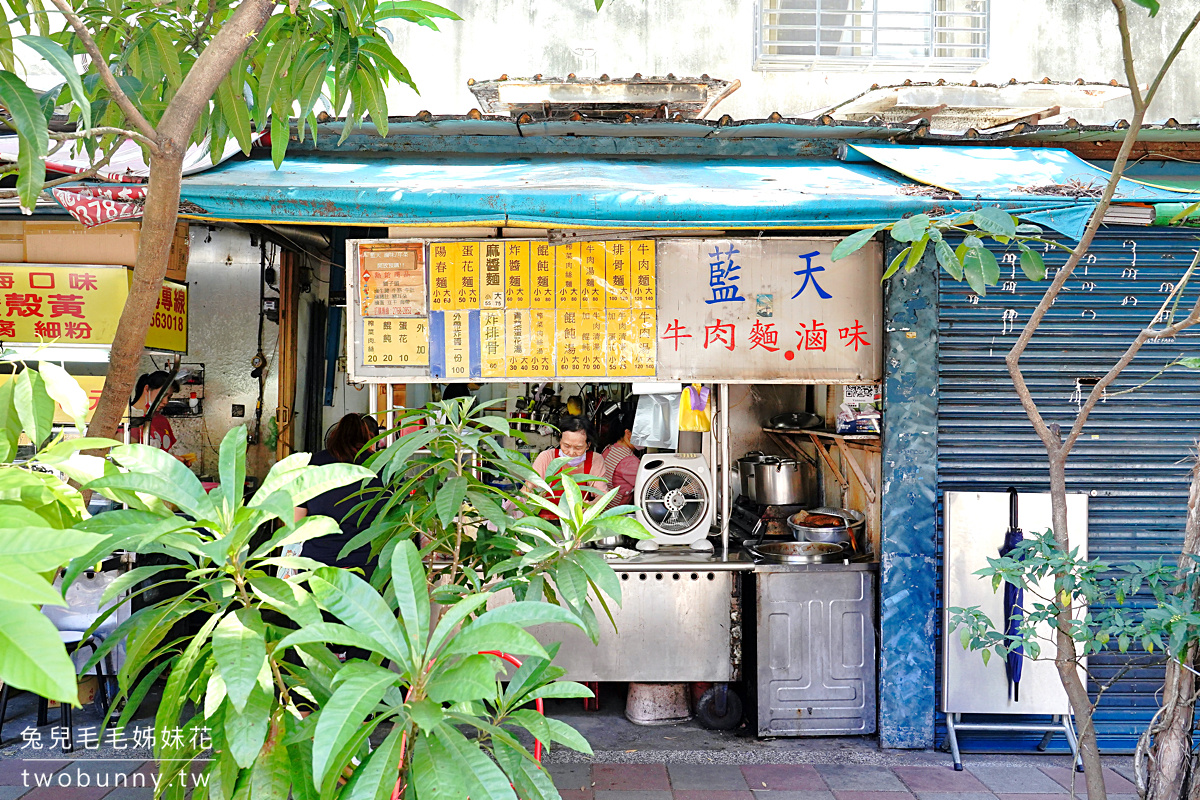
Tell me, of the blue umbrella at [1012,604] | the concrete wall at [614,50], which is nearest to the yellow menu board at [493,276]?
the concrete wall at [614,50]

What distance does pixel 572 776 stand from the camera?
436cm

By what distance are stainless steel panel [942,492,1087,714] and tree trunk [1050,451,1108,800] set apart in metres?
2.12

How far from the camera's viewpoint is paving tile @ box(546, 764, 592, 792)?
→ 4.25 m

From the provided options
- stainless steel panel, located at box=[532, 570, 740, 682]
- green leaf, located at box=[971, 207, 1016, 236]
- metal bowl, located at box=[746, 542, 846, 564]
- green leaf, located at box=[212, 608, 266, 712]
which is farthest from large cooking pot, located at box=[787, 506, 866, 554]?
green leaf, located at box=[212, 608, 266, 712]

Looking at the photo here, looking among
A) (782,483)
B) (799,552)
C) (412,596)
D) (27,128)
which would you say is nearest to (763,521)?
(782,483)

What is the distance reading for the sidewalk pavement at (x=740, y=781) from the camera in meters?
4.11

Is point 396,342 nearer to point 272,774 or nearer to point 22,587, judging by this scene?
point 272,774

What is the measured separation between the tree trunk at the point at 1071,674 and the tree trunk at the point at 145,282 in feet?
7.48

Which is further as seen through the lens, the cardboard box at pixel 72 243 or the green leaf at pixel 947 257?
the cardboard box at pixel 72 243

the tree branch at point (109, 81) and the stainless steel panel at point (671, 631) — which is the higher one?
the tree branch at point (109, 81)

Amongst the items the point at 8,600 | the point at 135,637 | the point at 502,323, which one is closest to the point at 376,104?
the point at 135,637

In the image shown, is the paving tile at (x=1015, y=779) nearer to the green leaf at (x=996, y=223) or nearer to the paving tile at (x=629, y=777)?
the paving tile at (x=629, y=777)

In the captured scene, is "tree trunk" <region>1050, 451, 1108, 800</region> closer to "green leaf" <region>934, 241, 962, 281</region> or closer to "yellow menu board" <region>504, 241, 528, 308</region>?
"green leaf" <region>934, 241, 962, 281</region>

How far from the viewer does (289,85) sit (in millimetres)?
2348
